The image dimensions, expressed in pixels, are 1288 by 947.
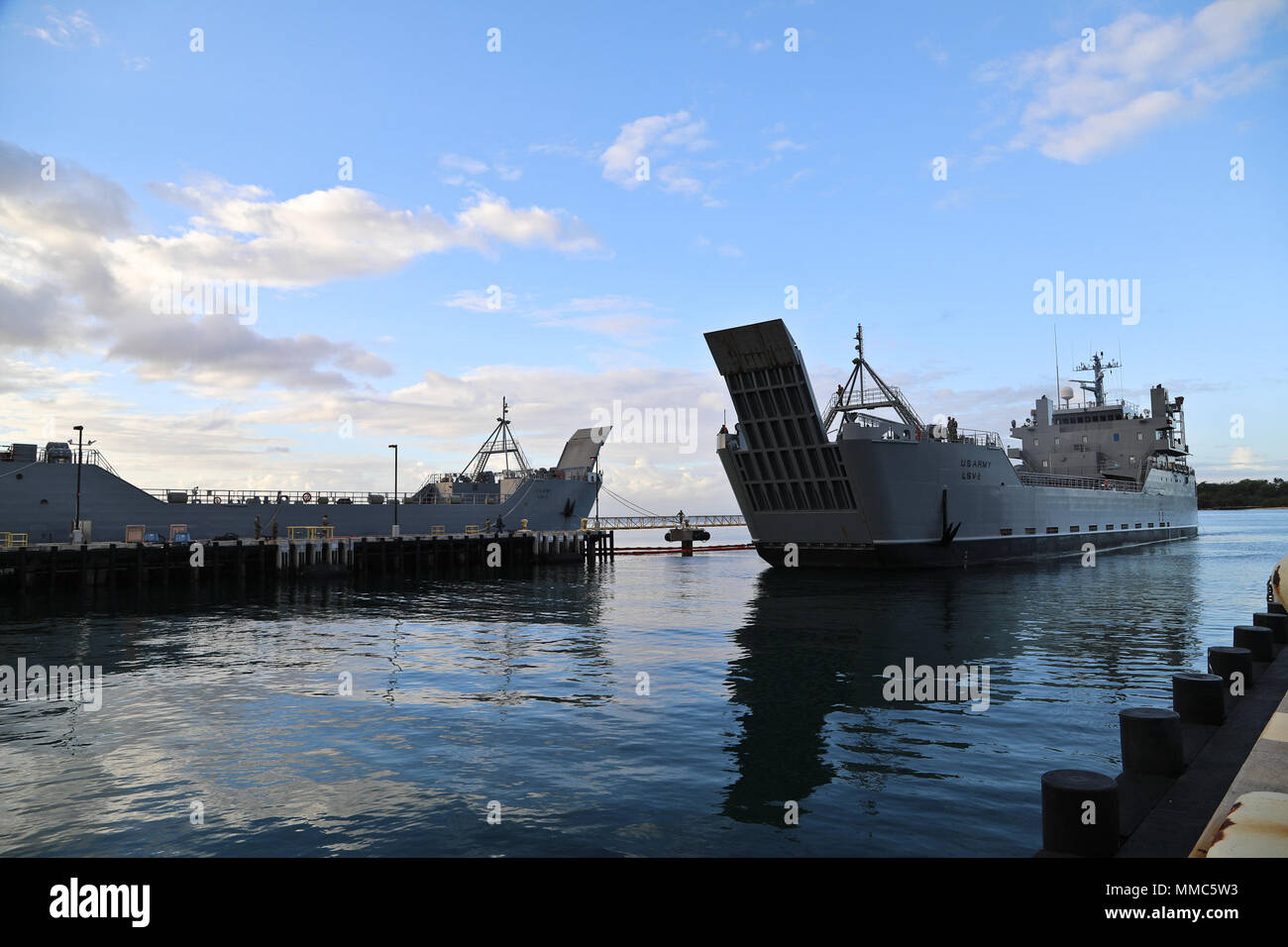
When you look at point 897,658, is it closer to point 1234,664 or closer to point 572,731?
point 1234,664

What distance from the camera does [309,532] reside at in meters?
49.5

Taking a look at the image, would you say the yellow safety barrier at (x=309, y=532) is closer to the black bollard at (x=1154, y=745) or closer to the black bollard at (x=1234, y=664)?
the black bollard at (x=1234, y=664)

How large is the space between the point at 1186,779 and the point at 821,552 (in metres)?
33.9

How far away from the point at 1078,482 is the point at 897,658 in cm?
4793

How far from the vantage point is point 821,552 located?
40.1 m

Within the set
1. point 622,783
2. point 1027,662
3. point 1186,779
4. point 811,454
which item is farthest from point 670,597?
point 1186,779

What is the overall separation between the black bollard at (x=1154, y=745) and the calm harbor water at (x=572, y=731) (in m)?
1.32

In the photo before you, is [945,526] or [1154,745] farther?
[945,526]

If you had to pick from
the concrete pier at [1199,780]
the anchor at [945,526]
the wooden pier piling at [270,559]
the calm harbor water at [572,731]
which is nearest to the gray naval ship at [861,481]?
the anchor at [945,526]

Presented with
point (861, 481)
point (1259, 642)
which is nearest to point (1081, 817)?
point (1259, 642)
